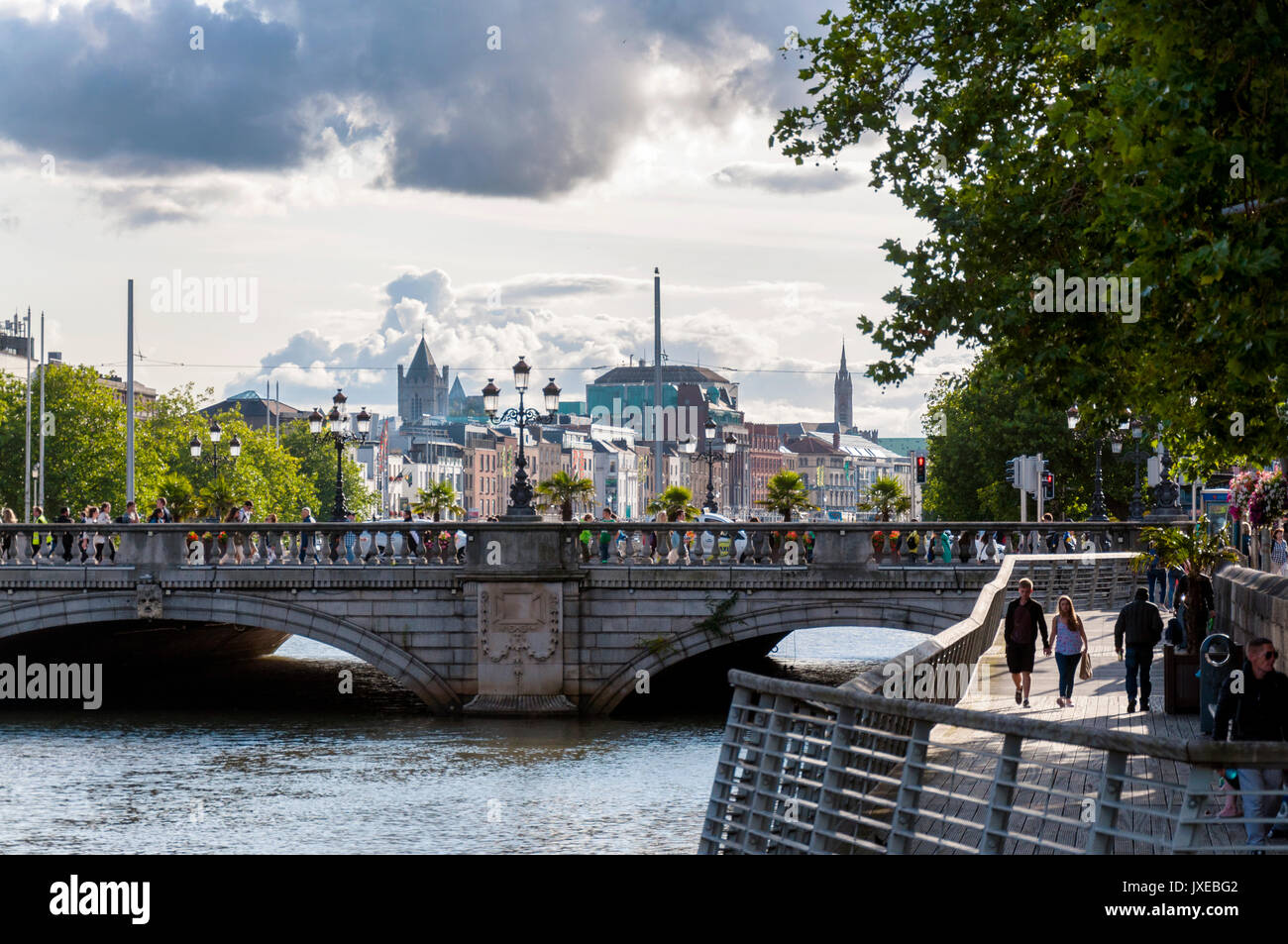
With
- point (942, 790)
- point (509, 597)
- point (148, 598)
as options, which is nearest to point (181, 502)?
point (148, 598)

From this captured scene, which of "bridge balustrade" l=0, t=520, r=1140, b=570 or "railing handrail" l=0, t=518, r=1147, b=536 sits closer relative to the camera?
"railing handrail" l=0, t=518, r=1147, b=536

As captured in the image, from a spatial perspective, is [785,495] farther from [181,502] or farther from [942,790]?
[942,790]

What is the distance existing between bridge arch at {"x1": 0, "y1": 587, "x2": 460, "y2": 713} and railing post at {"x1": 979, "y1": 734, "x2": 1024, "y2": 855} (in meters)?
24.1

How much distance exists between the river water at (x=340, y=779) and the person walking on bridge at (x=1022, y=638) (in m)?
4.22

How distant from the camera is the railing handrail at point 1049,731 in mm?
6547

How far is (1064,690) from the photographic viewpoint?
18.6 m

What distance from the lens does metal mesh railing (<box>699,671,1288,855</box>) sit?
7.01m

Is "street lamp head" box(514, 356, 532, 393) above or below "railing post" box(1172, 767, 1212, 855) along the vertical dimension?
above

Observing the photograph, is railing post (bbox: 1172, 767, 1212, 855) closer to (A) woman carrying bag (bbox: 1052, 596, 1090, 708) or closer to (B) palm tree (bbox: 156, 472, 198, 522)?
(A) woman carrying bag (bbox: 1052, 596, 1090, 708)

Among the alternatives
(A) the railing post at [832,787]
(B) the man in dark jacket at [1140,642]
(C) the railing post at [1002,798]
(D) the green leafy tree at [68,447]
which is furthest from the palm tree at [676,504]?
(D) the green leafy tree at [68,447]

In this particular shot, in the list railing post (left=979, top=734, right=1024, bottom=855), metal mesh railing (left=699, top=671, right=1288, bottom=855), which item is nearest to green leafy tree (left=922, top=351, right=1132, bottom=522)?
metal mesh railing (left=699, top=671, right=1288, bottom=855)

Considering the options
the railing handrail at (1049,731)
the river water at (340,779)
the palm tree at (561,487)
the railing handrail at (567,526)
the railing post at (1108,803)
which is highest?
the palm tree at (561,487)

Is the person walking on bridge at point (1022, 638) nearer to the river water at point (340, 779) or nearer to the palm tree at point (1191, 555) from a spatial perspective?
the palm tree at point (1191, 555)

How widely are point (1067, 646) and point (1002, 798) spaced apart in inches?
425
